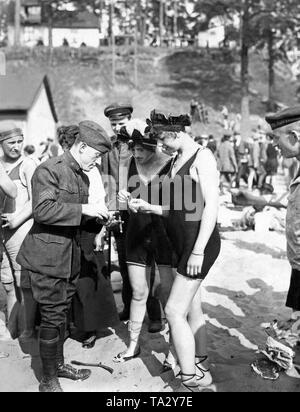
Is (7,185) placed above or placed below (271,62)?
below

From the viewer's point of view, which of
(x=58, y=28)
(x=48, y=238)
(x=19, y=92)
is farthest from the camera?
(x=58, y=28)

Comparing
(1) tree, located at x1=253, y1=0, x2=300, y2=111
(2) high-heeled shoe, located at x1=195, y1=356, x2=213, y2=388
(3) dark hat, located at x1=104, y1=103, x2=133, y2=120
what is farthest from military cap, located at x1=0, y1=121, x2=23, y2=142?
(1) tree, located at x1=253, y1=0, x2=300, y2=111

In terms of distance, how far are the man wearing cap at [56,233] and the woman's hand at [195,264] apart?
672mm

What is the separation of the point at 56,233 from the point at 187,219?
35.9 inches

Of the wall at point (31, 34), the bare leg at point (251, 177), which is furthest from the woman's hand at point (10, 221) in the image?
the wall at point (31, 34)

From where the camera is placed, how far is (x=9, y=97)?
1009 inches

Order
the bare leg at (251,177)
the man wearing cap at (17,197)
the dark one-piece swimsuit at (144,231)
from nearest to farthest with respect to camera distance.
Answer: the dark one-piece swimsuit at (144,231) < the man wearing cap at (17,197) < the bare leg at (251,177)

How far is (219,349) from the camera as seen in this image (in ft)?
14.3

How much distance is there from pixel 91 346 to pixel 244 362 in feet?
4.38

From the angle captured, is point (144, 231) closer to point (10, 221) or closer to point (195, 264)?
point (195, 264)

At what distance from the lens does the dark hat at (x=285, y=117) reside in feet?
10.8

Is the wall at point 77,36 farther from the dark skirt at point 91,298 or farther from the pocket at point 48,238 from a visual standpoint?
the pocket at point 48,238

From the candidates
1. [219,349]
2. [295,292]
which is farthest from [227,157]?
[295,292]
